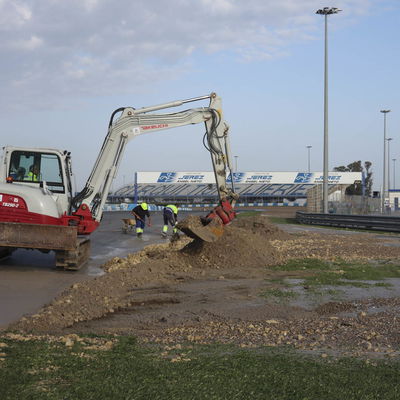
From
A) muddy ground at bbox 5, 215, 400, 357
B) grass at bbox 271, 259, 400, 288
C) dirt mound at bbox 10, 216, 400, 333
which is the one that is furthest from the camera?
grass at bbox 271, 259, 400, 288

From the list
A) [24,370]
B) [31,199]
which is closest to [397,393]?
[24,370]

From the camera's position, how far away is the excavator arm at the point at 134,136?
635 inches

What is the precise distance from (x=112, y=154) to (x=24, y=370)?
11.5m

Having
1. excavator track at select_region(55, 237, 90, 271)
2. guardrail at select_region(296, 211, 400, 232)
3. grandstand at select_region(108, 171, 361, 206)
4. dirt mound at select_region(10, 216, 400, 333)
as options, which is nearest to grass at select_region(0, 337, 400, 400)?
dirt mound at select_region(10, 216, 400, 333)

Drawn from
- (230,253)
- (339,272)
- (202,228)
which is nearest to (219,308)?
(339,272)

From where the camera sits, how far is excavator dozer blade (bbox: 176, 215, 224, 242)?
584 inches

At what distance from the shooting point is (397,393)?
499 cm

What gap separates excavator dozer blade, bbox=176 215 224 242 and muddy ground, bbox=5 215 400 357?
0.83 feet

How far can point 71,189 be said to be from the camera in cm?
1614

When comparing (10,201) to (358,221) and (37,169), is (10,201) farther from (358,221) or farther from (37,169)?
(358,221)

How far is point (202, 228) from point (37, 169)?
15.0ft

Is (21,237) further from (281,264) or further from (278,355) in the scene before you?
(278,355)

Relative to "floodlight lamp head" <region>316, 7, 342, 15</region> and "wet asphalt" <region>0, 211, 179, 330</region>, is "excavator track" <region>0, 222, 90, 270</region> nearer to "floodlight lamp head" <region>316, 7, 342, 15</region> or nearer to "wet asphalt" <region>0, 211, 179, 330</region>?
"wet asphalt" <region>0, 211, 179, 330</region>

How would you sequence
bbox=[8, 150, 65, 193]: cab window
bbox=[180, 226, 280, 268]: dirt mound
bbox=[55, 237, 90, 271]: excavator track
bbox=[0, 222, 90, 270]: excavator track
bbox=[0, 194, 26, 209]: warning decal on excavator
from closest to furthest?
bbox=[0, 222, 90, 270]: excavator track → bbox=[0, 194, 26, 209]: warning decal on excavator → bbox=[55, 237, 90, 271]: excavator track → bbox=[180, 226, 280, 268]: dirt mound → bbox=[8, 150, 65, 193]: cab window
